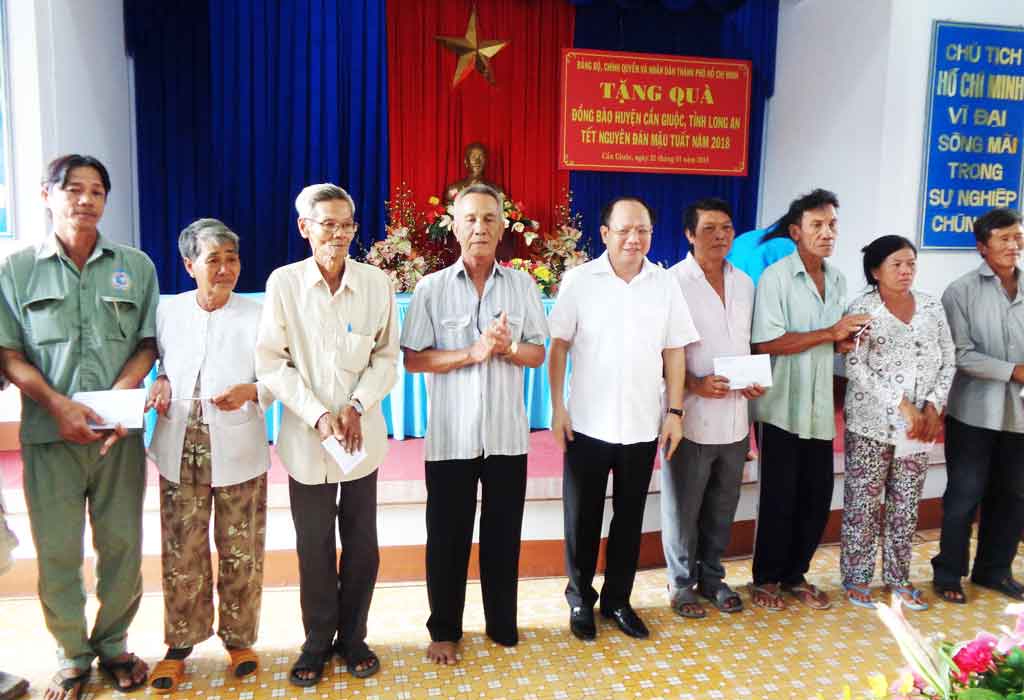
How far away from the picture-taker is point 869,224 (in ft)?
15.7

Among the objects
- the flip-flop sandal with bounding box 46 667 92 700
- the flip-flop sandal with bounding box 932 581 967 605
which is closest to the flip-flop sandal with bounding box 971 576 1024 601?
the flip-flop sandal with bounding box 932 581 967 605

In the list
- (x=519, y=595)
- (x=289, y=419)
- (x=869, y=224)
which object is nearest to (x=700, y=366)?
(x=519, y=595)

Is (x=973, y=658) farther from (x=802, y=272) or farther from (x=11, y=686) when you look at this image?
(x=11, y=686)

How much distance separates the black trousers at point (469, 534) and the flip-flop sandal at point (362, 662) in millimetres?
214

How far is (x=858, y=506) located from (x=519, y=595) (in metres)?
1.35

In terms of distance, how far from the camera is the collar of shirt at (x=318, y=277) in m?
2.14

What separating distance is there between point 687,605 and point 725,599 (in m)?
0.16

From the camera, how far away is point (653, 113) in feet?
19.9

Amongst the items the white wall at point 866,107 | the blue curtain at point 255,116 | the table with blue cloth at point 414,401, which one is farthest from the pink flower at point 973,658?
the blue curtain at point 255,116

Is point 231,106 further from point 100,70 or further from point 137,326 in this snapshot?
point 137,326

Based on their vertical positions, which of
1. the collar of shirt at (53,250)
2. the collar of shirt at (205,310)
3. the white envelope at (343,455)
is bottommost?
the white envelope at (343,455)

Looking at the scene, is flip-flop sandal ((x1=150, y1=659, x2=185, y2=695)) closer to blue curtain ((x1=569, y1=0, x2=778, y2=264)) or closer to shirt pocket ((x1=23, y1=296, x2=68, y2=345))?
shirt pocket ((x1=23, y1=296, x2=68, y2=345))

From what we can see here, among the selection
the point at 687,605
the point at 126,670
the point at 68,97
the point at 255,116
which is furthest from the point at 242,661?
A: the point at 255,116

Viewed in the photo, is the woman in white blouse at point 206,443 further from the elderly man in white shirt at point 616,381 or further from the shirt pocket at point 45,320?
the elderly man in white shirt at point 616,381
